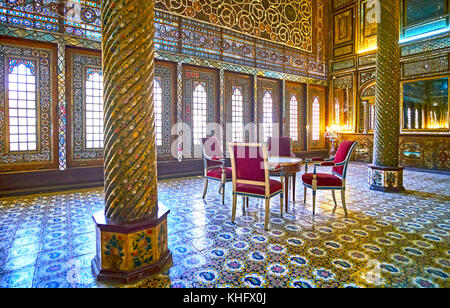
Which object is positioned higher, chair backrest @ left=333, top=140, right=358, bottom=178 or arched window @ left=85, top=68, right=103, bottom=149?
arched window @ left=85, top=68, right=103, bottom=149

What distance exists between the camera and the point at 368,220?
3352 mm

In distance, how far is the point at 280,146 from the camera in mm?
5137

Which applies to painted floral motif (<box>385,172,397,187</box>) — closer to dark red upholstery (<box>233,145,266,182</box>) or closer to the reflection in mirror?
dark red upholstery (<box>233,145,266,182</box>)

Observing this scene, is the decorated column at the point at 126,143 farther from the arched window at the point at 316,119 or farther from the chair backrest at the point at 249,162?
the arched window at the point at 316,119

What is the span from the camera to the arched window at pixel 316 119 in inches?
397

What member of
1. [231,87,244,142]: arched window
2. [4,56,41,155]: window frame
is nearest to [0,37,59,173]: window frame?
[4,56,41,155]: window frame

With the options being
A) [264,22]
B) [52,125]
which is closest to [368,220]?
[52,125]

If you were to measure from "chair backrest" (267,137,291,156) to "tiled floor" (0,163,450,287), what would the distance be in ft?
3.69

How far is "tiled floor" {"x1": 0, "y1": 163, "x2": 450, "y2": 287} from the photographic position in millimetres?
1998

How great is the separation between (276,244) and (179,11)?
651 centimetres

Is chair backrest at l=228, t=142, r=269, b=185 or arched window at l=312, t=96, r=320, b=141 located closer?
chair backrest at l=228, t=142, r=269, b=185

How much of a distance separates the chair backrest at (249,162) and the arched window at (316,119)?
25.2ft

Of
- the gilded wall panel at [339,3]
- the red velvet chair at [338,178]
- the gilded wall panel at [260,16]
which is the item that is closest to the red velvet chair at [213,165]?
the red velvet chair at [338,178]

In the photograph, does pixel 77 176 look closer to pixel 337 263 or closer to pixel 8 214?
pixel 8 214
